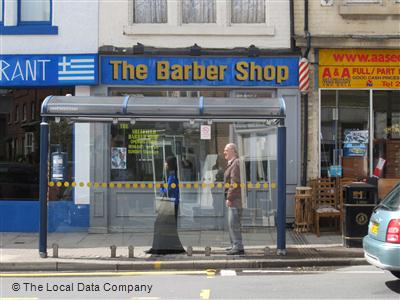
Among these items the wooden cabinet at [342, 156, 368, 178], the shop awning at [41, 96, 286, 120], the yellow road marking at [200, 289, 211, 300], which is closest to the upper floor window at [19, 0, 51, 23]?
the shop awning at [41, 96, 286, 120]

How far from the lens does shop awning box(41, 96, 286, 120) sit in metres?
9.38

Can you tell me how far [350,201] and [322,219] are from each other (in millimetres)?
2098

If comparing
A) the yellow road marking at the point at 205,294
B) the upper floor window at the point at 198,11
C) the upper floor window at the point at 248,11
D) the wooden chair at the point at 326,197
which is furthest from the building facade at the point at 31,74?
the yellow road marking at the point at 205,294

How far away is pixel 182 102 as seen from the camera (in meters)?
9.55

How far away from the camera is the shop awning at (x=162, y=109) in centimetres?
938

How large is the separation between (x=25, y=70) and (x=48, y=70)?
53 cm

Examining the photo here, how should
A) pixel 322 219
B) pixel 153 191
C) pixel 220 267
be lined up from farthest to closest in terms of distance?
pixel 322 219 < pixel 153 191 < pixel 220 267

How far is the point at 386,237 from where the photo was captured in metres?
6.79

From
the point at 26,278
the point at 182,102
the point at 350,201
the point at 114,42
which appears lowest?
the point at 26,278

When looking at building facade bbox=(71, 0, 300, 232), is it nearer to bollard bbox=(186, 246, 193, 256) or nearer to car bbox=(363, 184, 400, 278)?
bollard bbox=(186, 246, 193, 256)

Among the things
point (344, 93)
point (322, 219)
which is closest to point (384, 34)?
point (344, 93)

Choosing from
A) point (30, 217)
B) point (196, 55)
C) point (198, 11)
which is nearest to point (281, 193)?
point (196, 55)

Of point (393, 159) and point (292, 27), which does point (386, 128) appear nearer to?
point (393, 159)

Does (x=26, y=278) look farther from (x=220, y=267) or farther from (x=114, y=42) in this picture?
(x=114, y=42)
